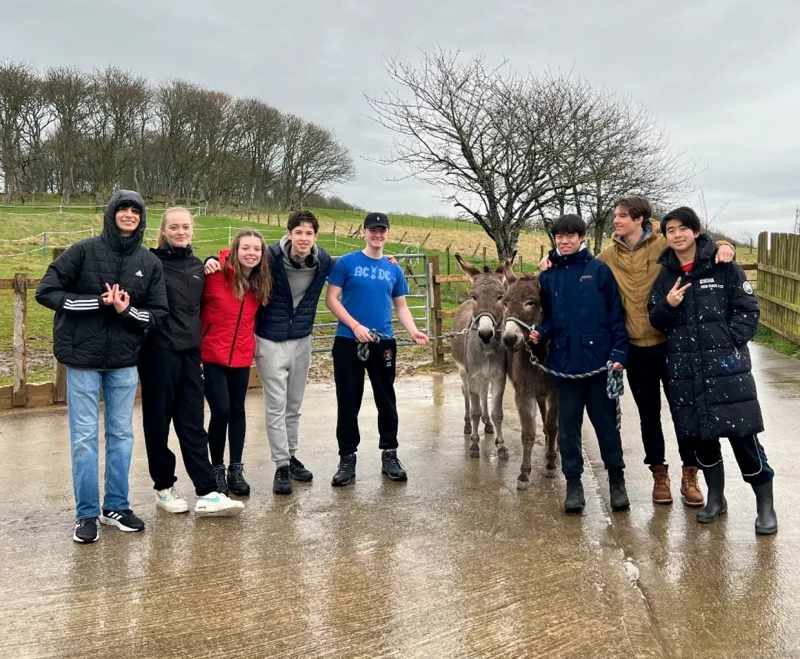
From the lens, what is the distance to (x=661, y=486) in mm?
4363

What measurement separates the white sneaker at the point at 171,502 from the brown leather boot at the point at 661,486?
3.23 meters

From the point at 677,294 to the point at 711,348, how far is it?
0.38 meters

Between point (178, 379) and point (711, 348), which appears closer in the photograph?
point (711, 348)

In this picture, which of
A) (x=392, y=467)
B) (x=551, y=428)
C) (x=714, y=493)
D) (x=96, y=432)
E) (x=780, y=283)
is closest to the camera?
(x=96, y=432)

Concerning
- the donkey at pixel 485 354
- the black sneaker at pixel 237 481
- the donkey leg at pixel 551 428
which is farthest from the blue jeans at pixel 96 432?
the donkey leg at pixel 551 428

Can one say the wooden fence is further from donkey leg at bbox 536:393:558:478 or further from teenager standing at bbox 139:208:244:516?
teenager standing at bbox 139:208:244:516

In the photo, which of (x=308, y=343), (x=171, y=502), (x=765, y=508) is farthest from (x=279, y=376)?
(x=765, y=508)

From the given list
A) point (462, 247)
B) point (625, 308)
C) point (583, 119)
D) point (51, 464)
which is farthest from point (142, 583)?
point (462, 247)

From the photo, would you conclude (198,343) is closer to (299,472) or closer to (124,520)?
(124,520)

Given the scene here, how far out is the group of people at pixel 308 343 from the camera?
3738mm

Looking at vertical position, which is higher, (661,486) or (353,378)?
(353,378)

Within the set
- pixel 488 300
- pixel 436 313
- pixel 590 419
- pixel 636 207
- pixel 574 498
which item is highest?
pixel 636 207

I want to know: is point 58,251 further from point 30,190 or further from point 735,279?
point 30,190

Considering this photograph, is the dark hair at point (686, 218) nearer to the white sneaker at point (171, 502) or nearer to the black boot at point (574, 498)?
the black boot at point (574, 498)
